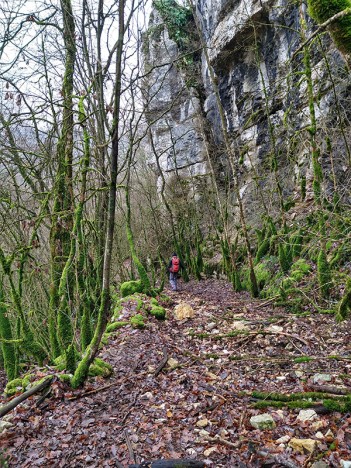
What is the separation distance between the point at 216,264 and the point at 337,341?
12414 millimetres

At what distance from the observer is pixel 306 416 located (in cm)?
389

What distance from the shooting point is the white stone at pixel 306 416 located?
3.85 metres

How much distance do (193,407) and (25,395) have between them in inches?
92.8

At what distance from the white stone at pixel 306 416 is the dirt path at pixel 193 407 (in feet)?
0.24

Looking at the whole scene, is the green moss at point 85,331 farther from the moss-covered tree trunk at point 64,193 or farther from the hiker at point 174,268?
the hiker at point 174,268

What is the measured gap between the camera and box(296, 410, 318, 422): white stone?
3850 mm

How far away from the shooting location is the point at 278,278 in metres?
10.5

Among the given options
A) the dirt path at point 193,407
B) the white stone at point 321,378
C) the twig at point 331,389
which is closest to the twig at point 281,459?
the dirt path at point 193,407

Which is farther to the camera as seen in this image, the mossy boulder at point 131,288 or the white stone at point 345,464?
the mossy boulder at point 131,288

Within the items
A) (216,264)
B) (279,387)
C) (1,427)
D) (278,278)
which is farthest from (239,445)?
(216,264)

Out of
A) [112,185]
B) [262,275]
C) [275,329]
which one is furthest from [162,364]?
[262,275]

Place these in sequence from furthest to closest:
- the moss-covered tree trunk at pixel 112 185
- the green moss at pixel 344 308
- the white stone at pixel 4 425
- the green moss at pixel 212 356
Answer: the green moss at pixel 212 356
the green moss at pixel 344 308
the moss-covered tree trunk at pixel 112 185
the white stone at pixel 4 425

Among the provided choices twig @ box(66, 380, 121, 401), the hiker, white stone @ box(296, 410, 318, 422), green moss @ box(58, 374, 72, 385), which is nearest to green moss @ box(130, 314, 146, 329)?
twig @ box(66, 380, 121, 401)

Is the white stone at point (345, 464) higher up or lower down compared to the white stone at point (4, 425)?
lower down
